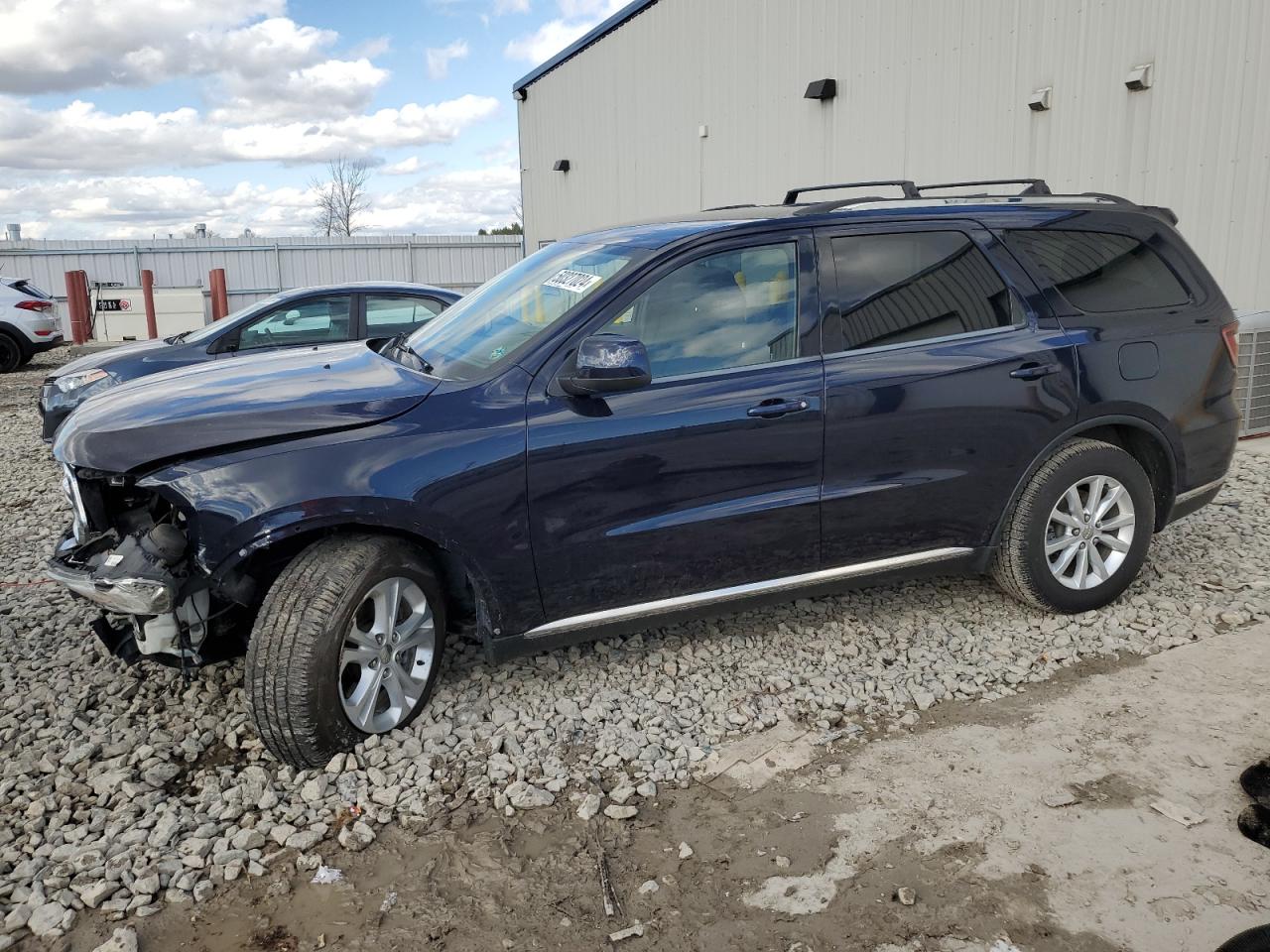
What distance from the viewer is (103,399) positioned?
3.65 m

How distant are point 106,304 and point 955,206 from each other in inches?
889

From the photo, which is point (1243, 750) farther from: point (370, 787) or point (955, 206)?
point (370, 787)

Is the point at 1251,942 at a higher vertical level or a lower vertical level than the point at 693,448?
lower

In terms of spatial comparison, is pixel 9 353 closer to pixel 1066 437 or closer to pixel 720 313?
pixel 720 313

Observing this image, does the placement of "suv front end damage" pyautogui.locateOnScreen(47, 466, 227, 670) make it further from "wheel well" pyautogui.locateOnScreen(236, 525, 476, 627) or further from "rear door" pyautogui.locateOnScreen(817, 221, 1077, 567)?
"rear door" pyautogui.locateOnScreen(817, 221, 1077, 567)

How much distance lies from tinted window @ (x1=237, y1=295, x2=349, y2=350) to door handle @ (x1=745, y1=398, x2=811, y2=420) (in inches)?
225

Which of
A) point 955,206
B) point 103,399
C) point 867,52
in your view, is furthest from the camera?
point 867,52

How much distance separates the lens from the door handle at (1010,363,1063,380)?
4078 millimetres

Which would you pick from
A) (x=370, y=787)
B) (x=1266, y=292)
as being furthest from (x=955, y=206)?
(x=1266, y=292)

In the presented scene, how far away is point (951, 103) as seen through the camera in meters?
10.9

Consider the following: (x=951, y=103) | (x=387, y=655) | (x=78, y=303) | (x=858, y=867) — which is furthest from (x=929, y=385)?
(x=78, y=303)

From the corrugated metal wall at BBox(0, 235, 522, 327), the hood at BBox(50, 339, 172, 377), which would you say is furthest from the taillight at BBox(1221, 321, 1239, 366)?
the corrugated metal wall at BBox(0, 235, 522, 327)

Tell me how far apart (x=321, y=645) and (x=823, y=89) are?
447 inches

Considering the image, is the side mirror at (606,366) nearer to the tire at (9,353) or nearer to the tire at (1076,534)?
the tire at (1076,534)
